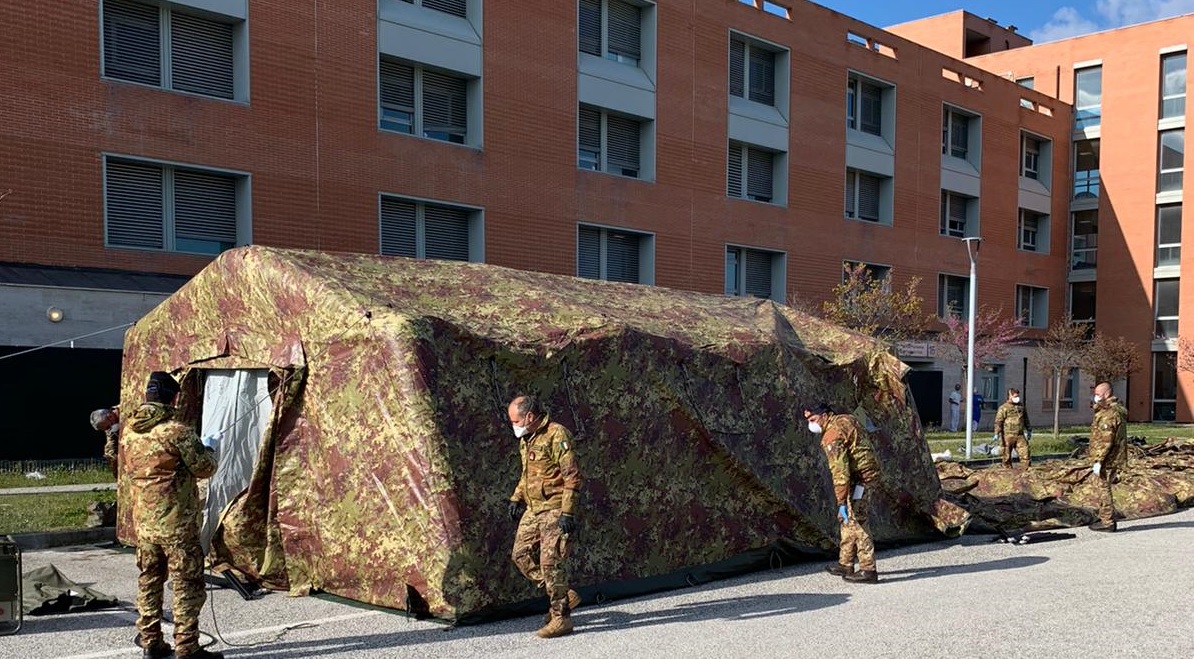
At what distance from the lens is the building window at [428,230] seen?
2306 centimetres

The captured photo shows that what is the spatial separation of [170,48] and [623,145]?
1227 centimetres

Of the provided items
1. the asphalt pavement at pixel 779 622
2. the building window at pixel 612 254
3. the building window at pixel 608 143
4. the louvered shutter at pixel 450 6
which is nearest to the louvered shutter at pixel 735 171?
the building window at pixel 608 143

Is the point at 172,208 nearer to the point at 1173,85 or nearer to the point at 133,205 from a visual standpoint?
the point at 133,205

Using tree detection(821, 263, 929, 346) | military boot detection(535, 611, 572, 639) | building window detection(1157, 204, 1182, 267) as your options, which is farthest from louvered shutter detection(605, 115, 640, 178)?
building window detection(1157, 204, 1182, 267)

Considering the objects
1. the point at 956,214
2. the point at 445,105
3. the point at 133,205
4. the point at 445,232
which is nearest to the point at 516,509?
the point at 133,205

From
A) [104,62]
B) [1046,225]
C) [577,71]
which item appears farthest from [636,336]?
[1046,225]

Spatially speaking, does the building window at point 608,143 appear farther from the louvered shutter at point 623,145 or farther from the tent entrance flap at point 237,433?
the tent entrance flap at point 237,433

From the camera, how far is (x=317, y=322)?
8.55m

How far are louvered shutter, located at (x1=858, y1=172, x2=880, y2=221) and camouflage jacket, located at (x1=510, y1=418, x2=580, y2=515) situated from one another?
96.7 ft

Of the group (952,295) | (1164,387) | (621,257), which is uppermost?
(621,257)

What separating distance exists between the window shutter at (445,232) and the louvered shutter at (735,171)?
31.7 ft

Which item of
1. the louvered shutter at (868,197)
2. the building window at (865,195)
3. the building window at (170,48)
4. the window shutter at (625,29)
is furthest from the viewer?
the louvered shutter at (868,197)

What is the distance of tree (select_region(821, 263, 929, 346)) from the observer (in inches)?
1144

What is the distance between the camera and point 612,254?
2767 centimetres
